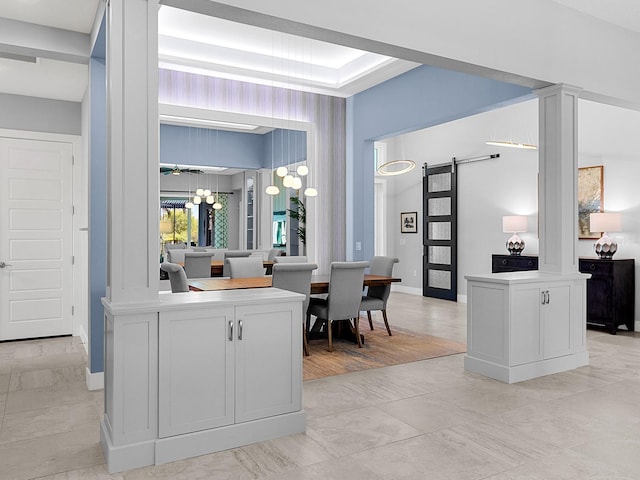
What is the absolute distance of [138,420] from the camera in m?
2.54

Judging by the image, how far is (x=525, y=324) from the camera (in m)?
4.03

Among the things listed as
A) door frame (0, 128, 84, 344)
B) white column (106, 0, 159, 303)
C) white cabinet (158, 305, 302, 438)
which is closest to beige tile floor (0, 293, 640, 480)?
white cabinet (158, 305, 302, 438)

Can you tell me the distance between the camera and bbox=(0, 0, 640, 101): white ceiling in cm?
442

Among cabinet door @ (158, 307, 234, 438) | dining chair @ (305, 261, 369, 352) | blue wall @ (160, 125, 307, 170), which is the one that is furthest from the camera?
blue wall @ (160, 125, 307, 170)

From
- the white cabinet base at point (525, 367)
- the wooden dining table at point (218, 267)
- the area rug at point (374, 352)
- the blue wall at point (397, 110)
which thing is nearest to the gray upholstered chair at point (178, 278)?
the area rug at point (374, 352)

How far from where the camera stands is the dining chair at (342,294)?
4770 millimetres

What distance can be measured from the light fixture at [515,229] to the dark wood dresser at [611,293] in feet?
3.31

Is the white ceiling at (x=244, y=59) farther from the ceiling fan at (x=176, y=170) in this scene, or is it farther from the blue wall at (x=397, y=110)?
the ceiling fan at (x=176, y=170)

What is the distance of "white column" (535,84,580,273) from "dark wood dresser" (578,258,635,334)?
1.83m

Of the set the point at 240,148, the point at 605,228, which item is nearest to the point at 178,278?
the point at 240,148

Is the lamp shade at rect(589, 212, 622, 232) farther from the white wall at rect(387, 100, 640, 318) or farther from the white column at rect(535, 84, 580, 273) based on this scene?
the white column at rect(535, 84, 580, 273)

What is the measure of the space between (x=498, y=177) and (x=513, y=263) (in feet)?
5.12

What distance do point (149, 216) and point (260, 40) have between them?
12.5ft

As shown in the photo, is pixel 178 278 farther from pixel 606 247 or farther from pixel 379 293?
pixel 606 247
